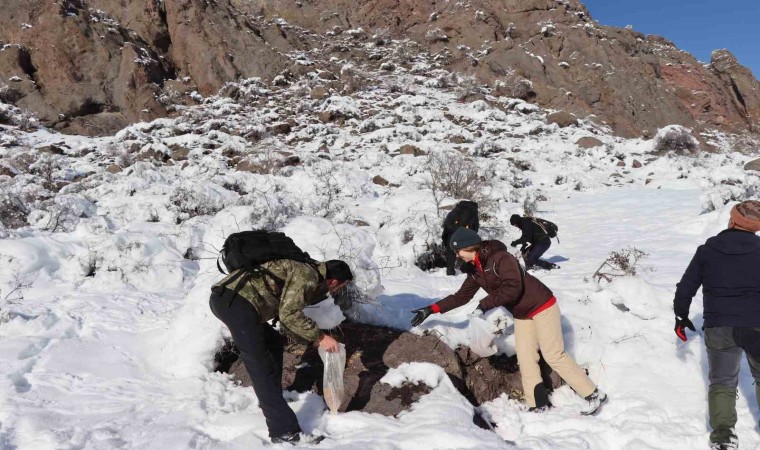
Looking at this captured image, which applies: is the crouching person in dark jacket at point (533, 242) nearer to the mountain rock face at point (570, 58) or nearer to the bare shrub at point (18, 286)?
the bare shrub at point (18, 286)

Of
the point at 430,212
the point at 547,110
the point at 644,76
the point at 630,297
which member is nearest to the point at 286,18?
the point at 547,110

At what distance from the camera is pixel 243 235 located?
2688mm

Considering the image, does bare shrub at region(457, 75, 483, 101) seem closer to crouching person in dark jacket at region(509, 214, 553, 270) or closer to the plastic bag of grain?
crouching person in dark jacket at region(509, 214, 553, 270)

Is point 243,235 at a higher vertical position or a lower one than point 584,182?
lower

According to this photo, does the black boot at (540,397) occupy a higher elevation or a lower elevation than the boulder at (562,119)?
lower

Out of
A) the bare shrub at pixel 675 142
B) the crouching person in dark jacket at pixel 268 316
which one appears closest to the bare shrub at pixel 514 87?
the bare shrub at pixel 675 142

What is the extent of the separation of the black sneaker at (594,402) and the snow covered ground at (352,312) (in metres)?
0.06

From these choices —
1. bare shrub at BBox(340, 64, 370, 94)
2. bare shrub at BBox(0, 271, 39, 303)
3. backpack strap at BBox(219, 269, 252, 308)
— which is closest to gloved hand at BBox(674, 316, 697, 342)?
backpack strap at BBox(219, 269, 252, 308)

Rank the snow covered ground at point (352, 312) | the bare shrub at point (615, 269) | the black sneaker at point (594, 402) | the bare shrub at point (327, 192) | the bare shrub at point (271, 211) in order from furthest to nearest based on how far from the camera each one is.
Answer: the bare shrub at point (327, 192), the bare shrub at point (271, 211), the bare shrub at point (615, 269), the black sneaker at point (594, 402), the snow covered ground at point (352, 312)

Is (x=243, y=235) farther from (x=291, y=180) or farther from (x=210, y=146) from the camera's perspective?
(x=210, y=146)

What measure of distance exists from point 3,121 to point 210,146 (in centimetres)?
1073

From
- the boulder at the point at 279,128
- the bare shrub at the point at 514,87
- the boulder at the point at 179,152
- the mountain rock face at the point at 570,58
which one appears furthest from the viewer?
the mountain rock face at the point at 570,58

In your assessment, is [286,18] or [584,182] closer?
[584,182]

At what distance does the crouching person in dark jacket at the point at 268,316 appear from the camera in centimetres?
255
